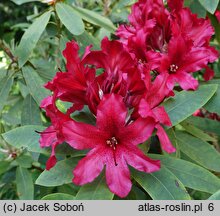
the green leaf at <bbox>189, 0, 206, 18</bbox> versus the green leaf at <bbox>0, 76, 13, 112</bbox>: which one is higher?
the green leaf at <bbox>189, 0, 206, 18</bbox>

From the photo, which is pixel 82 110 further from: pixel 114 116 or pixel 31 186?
pixel 31 186

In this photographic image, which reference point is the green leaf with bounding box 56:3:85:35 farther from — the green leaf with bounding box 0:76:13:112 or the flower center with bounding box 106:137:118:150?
the flower center with bounding box 106:137:118:150

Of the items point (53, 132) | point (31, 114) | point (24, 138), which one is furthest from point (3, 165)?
point (53, 132)

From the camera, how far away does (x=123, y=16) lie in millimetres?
2115

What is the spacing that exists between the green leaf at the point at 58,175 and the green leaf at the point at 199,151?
404 millimetres

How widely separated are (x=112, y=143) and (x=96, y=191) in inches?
5.1

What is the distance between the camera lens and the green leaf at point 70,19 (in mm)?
1489

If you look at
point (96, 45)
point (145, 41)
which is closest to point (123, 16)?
point (96, 45)

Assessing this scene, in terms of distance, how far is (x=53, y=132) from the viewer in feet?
3.76

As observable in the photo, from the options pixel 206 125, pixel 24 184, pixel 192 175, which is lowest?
pixel 24 184

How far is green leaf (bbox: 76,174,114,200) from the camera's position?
41.7 inches

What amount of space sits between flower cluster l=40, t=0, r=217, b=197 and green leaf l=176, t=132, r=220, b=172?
0.76 feet

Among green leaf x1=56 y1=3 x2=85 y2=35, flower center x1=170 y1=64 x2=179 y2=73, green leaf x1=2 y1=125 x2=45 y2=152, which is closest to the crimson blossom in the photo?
flower center x1=170 y1=64 x2=179 y2=73

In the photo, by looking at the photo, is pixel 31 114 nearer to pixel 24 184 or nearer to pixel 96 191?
pixel 24 184
